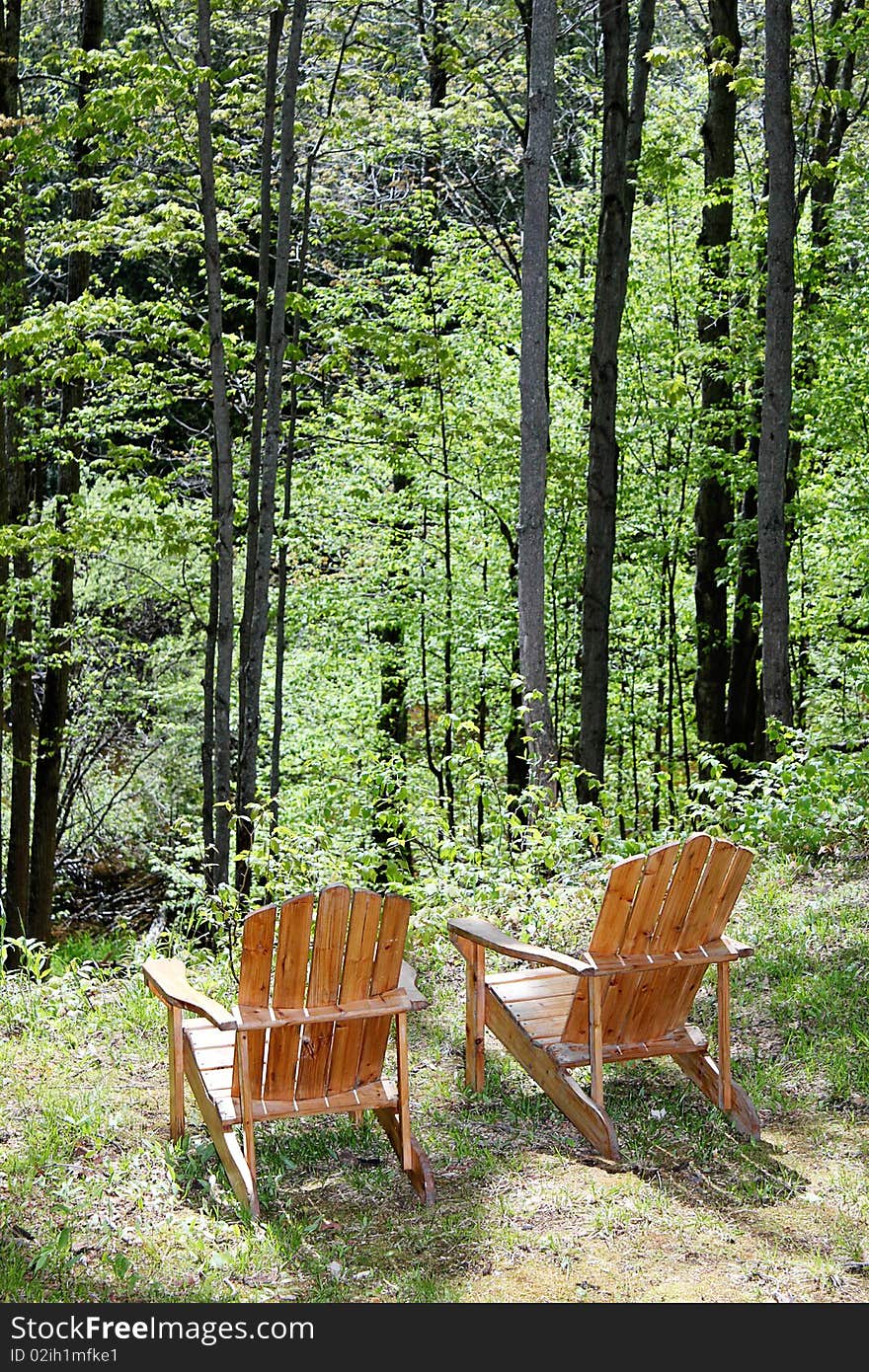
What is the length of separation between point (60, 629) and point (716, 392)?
6.47 metres

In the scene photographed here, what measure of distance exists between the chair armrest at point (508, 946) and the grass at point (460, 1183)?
0.59 metres

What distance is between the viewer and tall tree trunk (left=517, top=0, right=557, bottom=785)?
25.5ft

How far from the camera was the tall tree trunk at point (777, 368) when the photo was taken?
321 inches

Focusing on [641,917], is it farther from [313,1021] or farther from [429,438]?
[429,438]

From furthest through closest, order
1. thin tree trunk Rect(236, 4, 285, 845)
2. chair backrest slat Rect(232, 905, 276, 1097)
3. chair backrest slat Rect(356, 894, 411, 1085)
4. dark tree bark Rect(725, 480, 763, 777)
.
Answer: dark tree bark Rect(725, 480, 763, 777) < thin tree trunk Rect(236, 4, 285, 845) < chair backrest slat Rect(356, 894, 411, 1085) < chair backrest slat Rect(232, 905, 276, 1097)

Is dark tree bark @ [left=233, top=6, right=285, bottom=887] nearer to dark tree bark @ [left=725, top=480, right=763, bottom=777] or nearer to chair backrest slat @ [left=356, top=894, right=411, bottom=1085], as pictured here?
dark tree bark @ [left=725, top=480, right=763, bottom=777]

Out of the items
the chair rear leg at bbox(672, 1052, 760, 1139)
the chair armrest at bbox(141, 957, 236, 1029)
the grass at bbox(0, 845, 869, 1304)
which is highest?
the chair armrest at bbox(141, 957, 236, 1029)

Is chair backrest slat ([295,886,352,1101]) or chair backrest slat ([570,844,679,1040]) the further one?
chair backrest slat ([570,844,679,1040])

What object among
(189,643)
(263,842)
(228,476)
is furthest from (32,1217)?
(189,643)

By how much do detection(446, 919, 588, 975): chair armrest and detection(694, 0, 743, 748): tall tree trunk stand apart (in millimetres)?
7226

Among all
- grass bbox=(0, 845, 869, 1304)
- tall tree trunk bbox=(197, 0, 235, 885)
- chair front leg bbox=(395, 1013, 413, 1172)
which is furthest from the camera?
tall tree trunk bbox=(197, 0, 235, 885)

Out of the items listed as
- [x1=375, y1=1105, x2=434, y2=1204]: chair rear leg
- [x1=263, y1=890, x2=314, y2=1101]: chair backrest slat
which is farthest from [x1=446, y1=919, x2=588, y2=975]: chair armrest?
[x1=263, y1=890, x2=314, y2=1101]: chair backrest slat

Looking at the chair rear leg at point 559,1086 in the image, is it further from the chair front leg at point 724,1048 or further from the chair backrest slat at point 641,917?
the chair front leg at point 724,1048

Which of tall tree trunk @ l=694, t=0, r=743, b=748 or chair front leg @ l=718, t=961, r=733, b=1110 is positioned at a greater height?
tall tree trunk @ l=694, t=0, r=743, b=748
